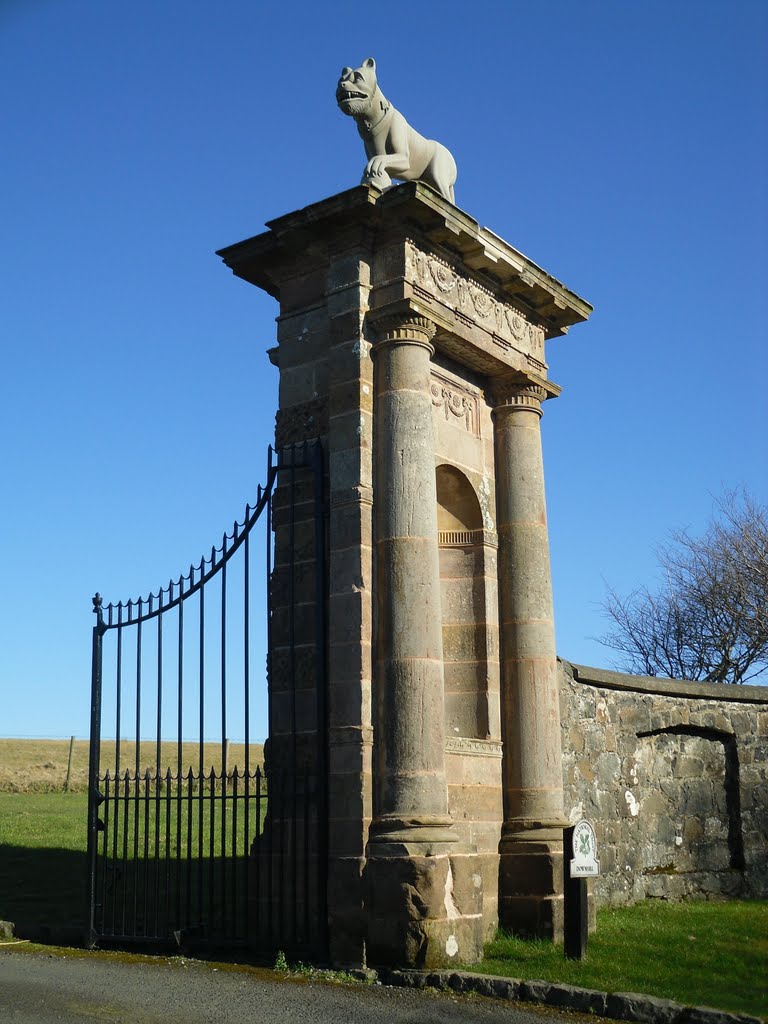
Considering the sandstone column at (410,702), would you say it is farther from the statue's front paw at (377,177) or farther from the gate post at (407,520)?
the statue's front paw at (377,177)

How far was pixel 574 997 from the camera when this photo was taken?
671cm

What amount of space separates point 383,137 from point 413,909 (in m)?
5.85

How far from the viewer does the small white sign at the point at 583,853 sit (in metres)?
7.63

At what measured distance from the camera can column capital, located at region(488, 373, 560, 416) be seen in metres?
10.0

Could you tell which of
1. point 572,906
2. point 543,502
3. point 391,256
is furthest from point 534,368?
point 572,906

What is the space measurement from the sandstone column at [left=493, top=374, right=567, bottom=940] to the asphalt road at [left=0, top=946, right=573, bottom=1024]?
80.7 inches

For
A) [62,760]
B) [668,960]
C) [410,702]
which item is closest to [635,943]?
[668,960]

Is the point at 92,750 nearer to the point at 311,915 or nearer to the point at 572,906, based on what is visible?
the point at 311,915

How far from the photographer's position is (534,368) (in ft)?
33.7

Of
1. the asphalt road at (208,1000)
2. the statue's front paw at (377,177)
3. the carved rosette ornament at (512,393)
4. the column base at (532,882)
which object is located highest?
the statue's front paw at (377,177)

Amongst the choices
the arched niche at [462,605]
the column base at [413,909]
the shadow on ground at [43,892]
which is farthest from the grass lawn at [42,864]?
the arched niche at [462,605]

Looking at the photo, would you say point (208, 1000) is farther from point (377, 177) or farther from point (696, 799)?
point (696, 799)

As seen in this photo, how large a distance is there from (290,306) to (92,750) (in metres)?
3.83

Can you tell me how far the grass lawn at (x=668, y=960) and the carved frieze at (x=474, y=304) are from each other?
15.5 feet
